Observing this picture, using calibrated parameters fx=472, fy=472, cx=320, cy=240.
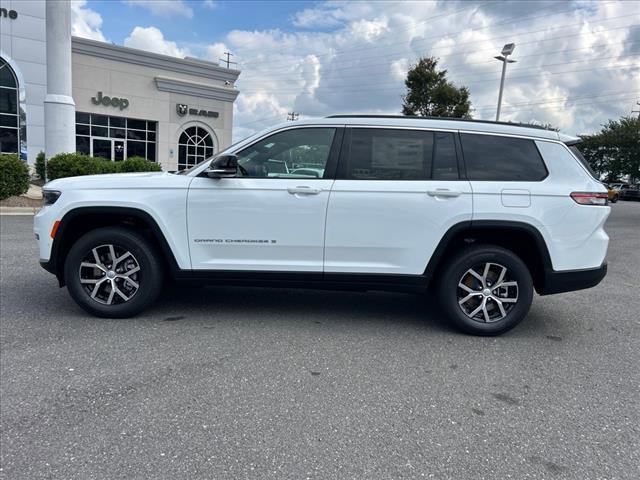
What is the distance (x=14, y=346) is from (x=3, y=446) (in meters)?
1.50

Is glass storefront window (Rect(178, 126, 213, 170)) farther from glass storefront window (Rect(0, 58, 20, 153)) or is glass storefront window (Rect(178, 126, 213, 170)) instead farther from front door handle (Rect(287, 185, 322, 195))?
front door handle (Rect(287, 185, 322, 195))

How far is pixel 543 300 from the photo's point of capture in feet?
19.0

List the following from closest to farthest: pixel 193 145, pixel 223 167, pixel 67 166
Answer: pixel 223 167 < pixel 67 166 < pixel 193 145

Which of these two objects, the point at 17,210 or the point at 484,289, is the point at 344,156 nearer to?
the point at 484,289

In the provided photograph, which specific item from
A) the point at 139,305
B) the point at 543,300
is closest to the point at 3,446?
the point at 139,305

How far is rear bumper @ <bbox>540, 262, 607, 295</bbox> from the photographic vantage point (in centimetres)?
424

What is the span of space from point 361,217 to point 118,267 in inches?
90.1

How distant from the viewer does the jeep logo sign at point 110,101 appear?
26.3 metres

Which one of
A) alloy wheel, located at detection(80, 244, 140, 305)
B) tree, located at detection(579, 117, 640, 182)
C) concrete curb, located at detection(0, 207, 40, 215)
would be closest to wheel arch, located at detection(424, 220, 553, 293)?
alloy wheel, located at detection(80, 244, 140, 305)

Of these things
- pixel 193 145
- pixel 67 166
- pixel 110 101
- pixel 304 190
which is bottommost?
pixel 304 190

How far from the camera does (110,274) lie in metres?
4.35

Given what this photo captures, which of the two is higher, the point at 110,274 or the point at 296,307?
the point at 110,274

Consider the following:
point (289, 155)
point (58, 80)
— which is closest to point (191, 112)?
point (58, 80)

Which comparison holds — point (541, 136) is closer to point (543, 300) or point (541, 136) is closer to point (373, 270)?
point (373, 270)
